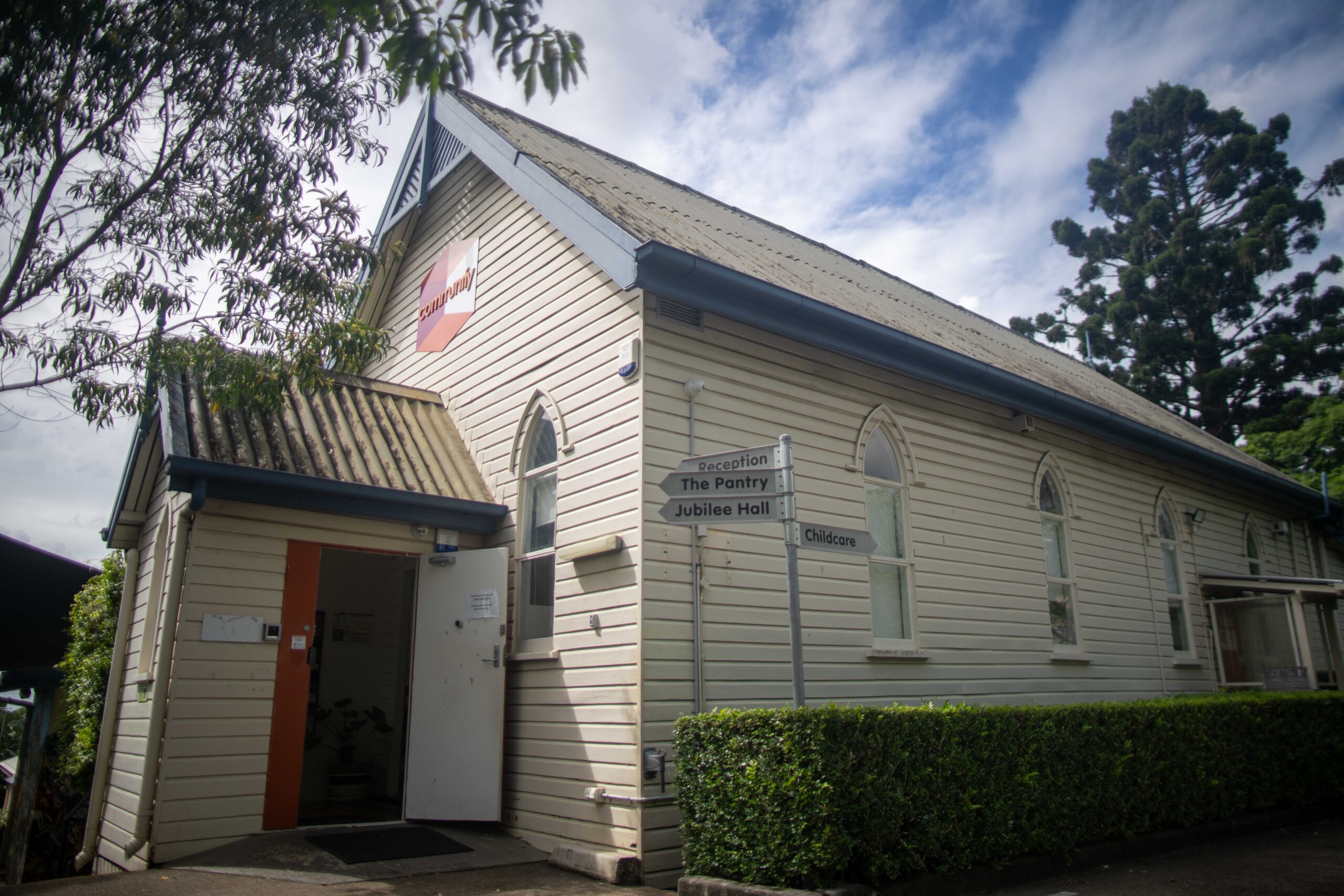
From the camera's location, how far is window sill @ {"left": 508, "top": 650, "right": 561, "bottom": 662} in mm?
8141

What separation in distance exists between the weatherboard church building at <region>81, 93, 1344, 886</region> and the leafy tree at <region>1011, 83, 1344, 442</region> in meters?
25.4

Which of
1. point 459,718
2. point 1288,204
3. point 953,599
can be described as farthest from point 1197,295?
point 459,718

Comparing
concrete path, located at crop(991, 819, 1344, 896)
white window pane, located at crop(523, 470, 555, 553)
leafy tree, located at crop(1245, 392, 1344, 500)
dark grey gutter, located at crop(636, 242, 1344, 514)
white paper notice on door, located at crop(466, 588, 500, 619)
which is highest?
leafy tree, located at crop(1245, 392, 1344, 500)

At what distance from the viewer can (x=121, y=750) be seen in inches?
336

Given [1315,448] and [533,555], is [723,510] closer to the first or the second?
[533,555]

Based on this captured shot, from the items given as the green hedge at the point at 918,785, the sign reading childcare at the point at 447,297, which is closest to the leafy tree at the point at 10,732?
the sign reading childcare at the point at 447,297

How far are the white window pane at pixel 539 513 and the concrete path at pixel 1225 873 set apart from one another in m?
4.75

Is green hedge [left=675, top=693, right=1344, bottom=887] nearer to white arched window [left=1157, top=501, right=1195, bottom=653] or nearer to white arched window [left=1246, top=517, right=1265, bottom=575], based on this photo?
white arched window [left=1157, top=501, right=1195, bottom=653]

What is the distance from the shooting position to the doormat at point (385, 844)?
7191mm

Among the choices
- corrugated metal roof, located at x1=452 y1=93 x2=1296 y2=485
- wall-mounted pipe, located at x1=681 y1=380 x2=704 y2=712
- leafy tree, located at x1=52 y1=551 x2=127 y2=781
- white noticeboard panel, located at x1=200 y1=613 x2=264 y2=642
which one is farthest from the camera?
leafy tree, located at x1=52 y1=551 x2=127 y2=781

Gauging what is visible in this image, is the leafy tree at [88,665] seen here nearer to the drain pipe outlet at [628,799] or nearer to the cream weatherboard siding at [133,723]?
the cream weatherboard siding at [133,723]

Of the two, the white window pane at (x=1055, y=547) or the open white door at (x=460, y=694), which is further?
the white window pane at (x=1055, y=547)

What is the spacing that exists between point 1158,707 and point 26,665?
1416 centimetres

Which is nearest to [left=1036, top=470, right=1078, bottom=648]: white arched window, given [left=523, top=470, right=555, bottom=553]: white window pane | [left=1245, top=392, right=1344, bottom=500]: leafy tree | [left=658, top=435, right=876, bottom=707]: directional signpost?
[left=523, top=470, right=555, bottom=553]: white window pane
